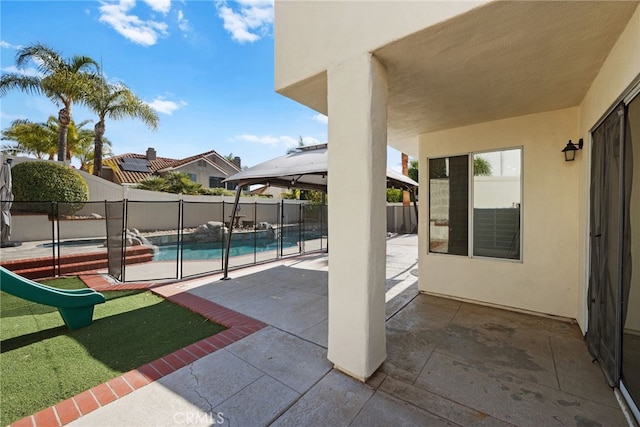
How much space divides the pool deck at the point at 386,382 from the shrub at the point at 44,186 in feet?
35.2

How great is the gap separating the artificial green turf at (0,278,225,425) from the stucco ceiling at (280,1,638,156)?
3477 mm

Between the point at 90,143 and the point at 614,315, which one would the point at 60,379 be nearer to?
the point at 614,315

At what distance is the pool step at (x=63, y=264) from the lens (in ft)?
20.7

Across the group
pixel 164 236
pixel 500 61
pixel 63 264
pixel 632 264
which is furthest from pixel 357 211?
pixel 164 236

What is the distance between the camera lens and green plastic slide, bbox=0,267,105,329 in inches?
121

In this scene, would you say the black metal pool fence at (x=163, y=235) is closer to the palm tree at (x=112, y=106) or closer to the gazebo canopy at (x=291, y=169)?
the gazebo canopy at (x=291, y=169)

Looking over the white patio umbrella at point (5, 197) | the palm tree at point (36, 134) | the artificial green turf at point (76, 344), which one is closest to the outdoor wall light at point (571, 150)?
the artificial green turf at point (76, 344)

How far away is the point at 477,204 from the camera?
4637 mm

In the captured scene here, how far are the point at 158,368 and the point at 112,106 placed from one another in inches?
672

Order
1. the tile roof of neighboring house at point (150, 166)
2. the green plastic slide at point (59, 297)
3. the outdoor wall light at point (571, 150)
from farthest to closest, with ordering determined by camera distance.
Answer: the tile roof of neighboring house at point (150, 166), the outdoor wall light at point (571, 150), the green plastic slide at point (59, 297)

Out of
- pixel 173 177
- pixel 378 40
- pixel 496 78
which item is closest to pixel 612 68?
pixel 496 78

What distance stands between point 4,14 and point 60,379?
7.03 m

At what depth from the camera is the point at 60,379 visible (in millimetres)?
2584

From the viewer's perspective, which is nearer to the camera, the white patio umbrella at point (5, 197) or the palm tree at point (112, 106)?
the white patio umbrella at point (5, 197)
